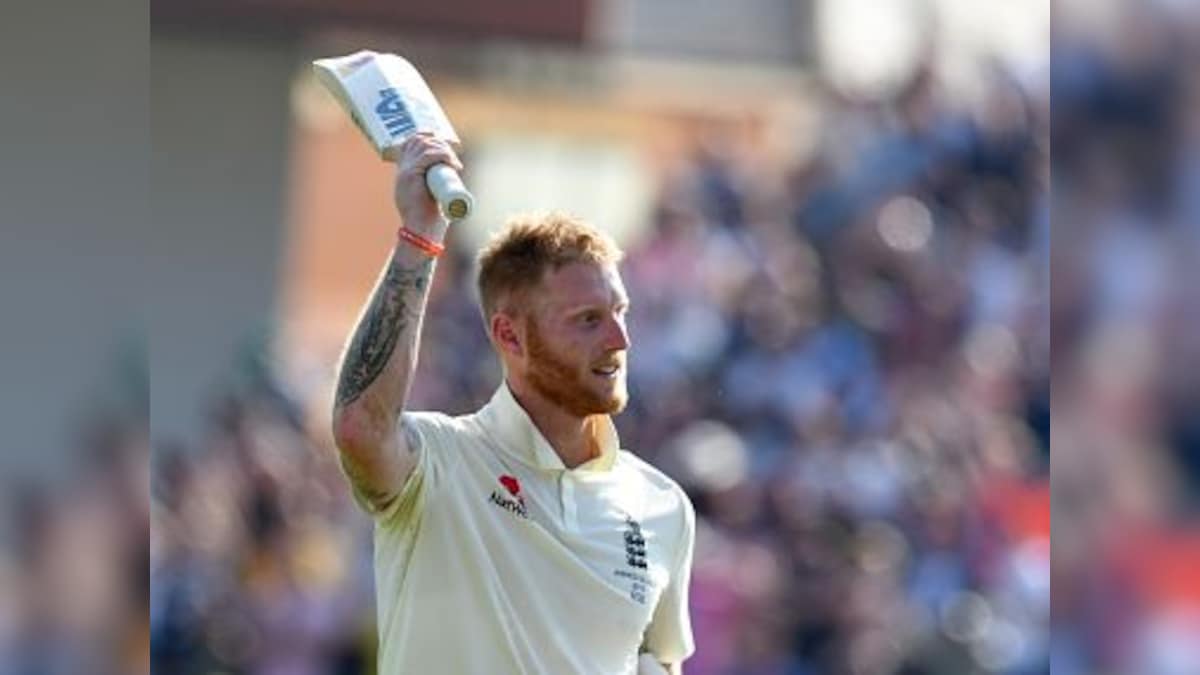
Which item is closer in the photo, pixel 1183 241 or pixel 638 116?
pixel 1183 241

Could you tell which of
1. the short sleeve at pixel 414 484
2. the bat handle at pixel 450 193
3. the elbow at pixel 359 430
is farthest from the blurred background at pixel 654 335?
the short sleeve at pixel 414 484

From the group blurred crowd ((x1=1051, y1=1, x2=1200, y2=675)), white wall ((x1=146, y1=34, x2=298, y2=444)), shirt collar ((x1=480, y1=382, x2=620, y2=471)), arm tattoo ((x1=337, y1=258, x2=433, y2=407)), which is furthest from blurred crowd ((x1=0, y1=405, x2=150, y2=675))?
white wall ((x1=146, y1=34, x2=298, y2=444))

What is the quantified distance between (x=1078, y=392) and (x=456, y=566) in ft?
7.41

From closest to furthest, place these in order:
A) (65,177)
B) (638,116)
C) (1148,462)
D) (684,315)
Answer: (1148,462) < (65,177) < (684,315) < (638,116)

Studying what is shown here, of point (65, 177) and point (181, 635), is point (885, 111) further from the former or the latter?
point (65, 177)

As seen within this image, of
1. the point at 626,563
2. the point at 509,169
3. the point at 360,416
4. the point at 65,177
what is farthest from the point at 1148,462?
the point at 509,169

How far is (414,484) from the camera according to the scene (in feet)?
14.6

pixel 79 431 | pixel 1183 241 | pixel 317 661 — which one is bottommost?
pixel 317 661

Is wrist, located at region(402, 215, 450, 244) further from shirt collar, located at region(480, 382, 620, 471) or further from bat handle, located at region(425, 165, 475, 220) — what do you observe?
shirt collar, located at region(480, 382, 620, 471)

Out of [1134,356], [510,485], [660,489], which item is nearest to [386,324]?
[510,485]

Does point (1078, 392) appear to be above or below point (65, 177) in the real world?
below

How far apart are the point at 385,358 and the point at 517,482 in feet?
1.43

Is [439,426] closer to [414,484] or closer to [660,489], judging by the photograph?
[414,484]

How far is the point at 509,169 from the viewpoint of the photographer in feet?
80.6
